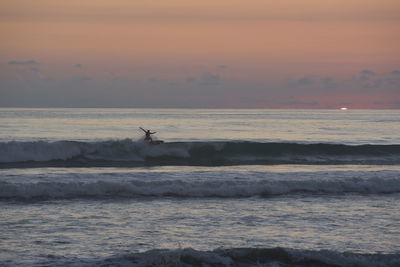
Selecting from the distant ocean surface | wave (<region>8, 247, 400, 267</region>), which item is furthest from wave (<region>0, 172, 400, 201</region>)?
wave (<region>8, 247, 400, 267</region>)

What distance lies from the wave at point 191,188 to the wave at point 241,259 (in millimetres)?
6031

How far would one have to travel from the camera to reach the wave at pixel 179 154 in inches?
979

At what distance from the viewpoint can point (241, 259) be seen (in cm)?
837

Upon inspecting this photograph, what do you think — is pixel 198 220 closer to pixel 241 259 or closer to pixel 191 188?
pixel 241 259

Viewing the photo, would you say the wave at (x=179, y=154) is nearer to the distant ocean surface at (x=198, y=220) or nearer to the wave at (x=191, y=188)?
the distant ocean surface at (x=198, y=220)

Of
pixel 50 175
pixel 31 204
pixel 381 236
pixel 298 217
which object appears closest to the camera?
pixel 381 236

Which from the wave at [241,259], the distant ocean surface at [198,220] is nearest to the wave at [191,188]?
the distant ocean surface at [198,220]

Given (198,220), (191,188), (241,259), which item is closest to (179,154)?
(191,188)

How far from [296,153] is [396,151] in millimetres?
6001

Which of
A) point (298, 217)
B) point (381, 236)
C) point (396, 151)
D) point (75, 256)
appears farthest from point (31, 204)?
point (396, 151)

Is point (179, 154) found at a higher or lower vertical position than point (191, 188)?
higher

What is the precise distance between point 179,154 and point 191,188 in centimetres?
1284

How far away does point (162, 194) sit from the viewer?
14750mm

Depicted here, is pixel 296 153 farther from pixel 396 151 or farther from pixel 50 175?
pixel 50 175
